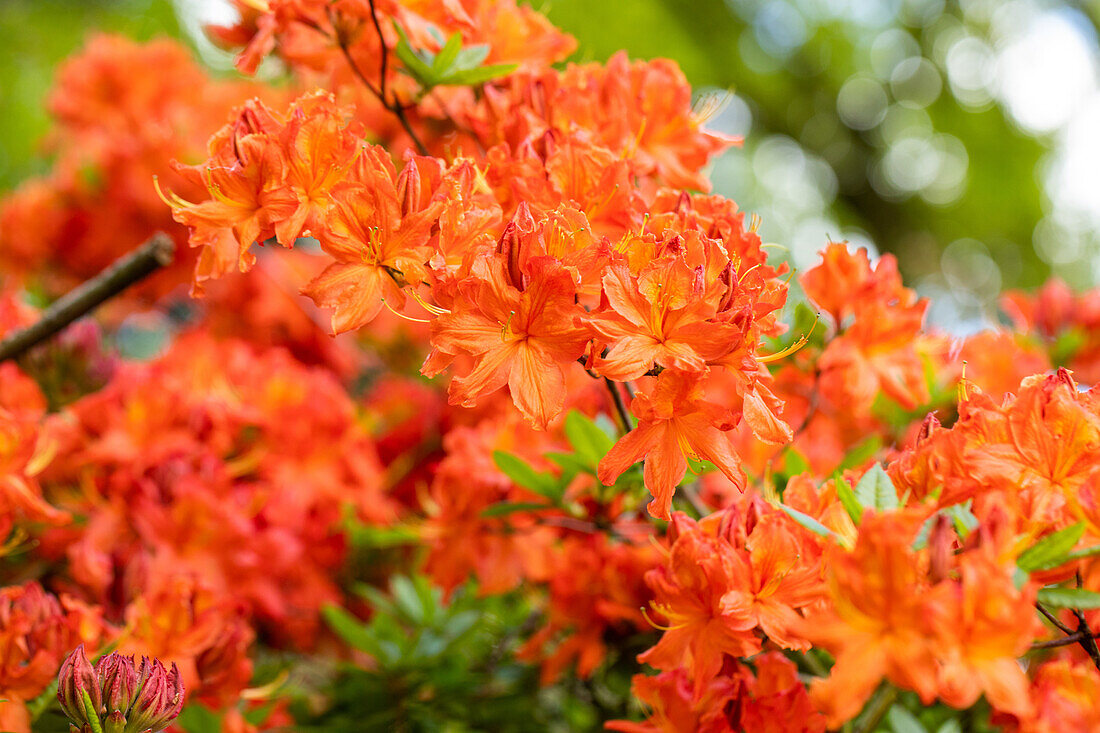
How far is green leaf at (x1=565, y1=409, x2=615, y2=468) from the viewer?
806 millimetres

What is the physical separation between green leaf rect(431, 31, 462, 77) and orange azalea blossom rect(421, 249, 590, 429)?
0.26m

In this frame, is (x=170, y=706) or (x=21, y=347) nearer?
(x=170, y=706)

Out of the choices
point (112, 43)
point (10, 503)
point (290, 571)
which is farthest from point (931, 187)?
point (10, 503)

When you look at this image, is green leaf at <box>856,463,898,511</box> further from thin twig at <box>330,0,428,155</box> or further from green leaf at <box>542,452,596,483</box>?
thin twig at <box>330,0,428,155</box>

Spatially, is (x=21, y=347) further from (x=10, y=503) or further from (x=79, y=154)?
(x=79, y=154)

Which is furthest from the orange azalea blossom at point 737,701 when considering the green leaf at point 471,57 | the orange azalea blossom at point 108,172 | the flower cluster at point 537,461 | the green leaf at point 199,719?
the orange azalea blossom at point 108,172

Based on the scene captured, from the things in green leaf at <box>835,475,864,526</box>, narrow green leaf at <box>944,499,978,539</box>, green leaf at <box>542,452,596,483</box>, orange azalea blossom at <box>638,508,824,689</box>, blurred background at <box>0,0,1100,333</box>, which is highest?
narrow green leaf at <box>944,499,978,539</box>

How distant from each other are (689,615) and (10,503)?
64 cm

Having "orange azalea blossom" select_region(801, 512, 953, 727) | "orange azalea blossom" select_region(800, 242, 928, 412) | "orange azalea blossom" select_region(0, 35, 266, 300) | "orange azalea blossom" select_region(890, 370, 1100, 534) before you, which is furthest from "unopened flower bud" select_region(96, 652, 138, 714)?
"orange azalea blossom" select_region(0, 35, 266, 300)

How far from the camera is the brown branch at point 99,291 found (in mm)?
825

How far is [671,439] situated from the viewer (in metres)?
0.61

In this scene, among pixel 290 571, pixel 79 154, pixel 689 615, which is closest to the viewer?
pixel 689 615

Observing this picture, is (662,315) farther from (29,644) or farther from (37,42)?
(37,42)

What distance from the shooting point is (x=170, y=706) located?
2.11 feet
